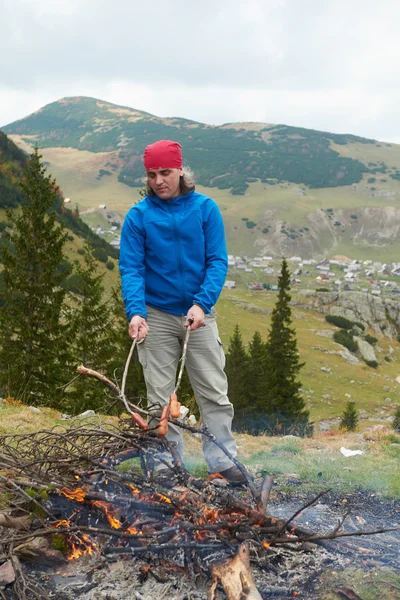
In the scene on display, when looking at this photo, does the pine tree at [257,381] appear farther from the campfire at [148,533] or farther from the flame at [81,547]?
the flame at [81,547]

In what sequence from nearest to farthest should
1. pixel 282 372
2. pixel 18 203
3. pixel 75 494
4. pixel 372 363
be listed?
1. pixel 75 494
2. pixel 282 372
3. pixel 18 203
4. pixel 372 363

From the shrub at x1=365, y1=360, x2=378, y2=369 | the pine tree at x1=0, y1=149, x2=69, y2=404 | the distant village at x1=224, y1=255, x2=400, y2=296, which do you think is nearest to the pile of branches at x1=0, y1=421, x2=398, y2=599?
the pine tree at x1=0, y1=149, x2=69, y2=404

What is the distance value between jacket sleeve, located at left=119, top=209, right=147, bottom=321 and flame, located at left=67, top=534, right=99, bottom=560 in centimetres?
154

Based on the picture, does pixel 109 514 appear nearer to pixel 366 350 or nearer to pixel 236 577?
pixel 236 577

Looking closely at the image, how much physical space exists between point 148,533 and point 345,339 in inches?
2316

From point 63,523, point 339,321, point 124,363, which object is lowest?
point 339,321

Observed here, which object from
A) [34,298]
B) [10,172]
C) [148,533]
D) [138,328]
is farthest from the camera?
[10,172]

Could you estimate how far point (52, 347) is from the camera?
62.3 feet

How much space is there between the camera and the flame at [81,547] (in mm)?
3139

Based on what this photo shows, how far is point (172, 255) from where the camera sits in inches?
152

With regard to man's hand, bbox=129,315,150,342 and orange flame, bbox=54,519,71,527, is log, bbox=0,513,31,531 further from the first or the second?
man's hand, bbox=129,315,150,342

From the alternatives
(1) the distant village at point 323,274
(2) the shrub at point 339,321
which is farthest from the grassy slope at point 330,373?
(1) the distant village at point 323,274

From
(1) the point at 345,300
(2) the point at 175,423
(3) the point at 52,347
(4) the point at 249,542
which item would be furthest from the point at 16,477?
(1) the point at 345,300

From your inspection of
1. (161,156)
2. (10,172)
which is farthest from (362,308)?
(161,156)
